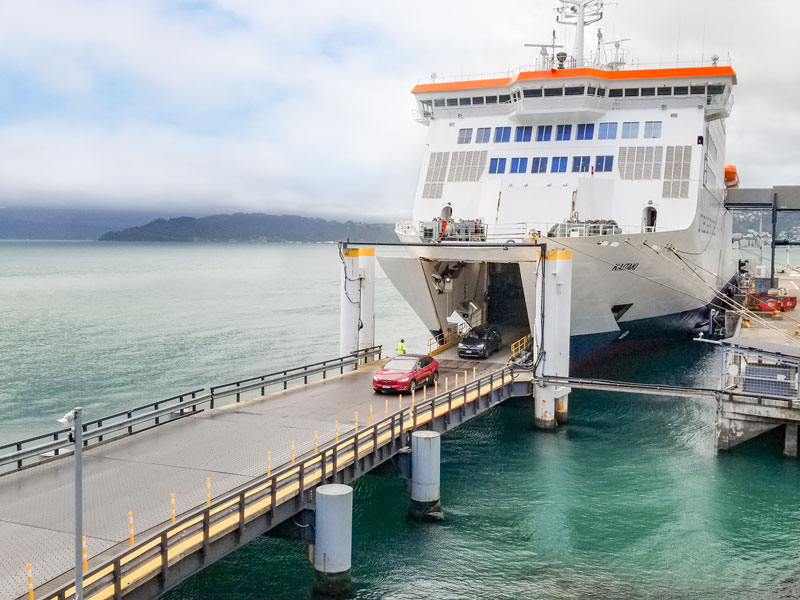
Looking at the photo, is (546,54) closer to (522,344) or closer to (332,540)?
(522,344)

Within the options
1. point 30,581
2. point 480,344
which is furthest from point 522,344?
point 30,581

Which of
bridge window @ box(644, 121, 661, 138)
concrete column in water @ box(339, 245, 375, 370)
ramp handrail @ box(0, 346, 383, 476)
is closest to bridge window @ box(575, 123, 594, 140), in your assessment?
bridge window @ box(644, 121, 661, 138)

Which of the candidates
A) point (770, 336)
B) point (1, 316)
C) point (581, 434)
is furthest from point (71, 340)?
point (770, 336)

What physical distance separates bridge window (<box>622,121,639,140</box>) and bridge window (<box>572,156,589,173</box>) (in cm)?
212

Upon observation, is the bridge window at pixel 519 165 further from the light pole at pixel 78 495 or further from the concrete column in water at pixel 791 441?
the light pole at pixel 78 495

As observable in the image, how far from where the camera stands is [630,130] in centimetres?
3497

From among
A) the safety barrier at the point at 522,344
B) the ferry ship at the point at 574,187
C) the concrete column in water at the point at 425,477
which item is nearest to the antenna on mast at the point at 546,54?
the ferry ship at the point at 574,187

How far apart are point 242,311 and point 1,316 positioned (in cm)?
2228

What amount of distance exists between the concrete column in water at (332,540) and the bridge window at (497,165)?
23.5 metres

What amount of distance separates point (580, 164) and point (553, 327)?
1086cm

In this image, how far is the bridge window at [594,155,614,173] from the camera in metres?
34.3

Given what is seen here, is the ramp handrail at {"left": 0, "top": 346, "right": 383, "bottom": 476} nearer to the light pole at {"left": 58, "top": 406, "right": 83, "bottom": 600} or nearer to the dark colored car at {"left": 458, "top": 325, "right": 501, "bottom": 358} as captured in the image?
the dark colored car at {"left": 458, "top": 325, "right": 501, "bottom": 358}

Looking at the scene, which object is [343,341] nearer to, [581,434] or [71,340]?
[581,434]

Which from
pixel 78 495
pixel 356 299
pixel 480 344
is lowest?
pixel 480 344
